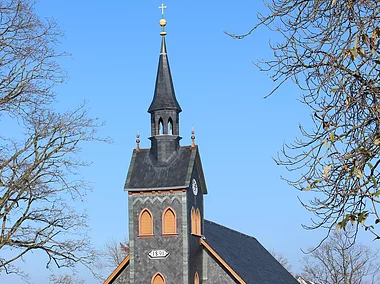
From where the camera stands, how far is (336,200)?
9273mm

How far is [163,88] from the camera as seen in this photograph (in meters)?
36.2

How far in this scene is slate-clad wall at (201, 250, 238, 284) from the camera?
117 feet

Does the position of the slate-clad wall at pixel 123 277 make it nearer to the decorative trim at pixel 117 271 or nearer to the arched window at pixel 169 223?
the decorative trim at pixel 117 271

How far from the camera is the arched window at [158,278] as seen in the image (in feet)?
111

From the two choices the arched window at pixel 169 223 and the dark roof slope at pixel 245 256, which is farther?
the dark roof slope at pixel 245 256

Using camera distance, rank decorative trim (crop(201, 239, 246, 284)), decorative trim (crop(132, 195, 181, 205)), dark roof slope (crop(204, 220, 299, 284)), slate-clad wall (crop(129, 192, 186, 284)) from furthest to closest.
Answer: dark roof slope (crop(204, 220, 299, 284)) → decorative trim (crop(201, 239, 246, 284)) → decorative trim (crop(132, 195, 181, 205)) → slate-clad wall (crop(129, 192, 186, 284))

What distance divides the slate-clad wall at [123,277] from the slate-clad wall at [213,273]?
3.52 m

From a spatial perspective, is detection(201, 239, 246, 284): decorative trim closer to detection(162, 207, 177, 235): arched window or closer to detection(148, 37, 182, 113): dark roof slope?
detection(162, 207, 177, 235): arched window

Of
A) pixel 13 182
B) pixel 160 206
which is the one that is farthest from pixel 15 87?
pixel 160 206

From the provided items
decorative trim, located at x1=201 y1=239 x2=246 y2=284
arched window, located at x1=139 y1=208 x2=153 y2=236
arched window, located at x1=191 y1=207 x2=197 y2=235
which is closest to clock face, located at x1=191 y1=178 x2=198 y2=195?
arched window, located at x1=191 y1=207 x2=197 y2=235

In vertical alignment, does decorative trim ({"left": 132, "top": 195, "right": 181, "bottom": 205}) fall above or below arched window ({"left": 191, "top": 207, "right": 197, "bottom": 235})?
above

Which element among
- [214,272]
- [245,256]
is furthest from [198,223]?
[245,256]

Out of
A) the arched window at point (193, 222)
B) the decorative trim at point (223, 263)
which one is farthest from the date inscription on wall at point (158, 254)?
the decorative trim at point (223, 263)

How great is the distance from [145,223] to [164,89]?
639 centimetres
